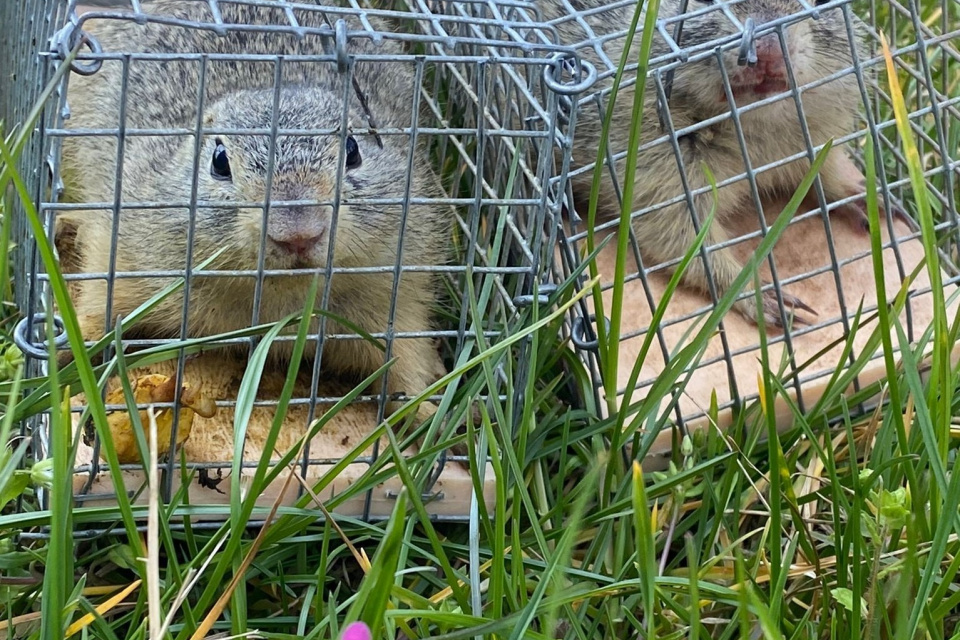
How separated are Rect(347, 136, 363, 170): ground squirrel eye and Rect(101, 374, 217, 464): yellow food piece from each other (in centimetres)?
64

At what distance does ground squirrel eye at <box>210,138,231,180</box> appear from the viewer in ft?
7.72

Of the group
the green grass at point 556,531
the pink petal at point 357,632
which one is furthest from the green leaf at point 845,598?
the pink petal at point 357,632

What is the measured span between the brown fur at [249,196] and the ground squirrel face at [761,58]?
34.0 inches

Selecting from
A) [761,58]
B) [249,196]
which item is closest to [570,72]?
[249,196]

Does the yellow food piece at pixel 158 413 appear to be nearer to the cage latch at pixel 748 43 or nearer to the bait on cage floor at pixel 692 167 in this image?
the bait on cage floor at pixel 692 167

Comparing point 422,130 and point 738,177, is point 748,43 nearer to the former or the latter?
point 738,177

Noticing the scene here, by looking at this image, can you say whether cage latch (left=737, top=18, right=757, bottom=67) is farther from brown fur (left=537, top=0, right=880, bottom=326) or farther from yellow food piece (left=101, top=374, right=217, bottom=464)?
yellow food piece (left=101, top=374, right=217, bottom=464)

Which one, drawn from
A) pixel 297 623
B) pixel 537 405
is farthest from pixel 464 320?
pixel 297 623

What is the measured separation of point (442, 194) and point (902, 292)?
1.36 metres

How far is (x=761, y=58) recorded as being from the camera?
2.84 m

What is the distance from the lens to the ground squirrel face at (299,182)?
2150 mm

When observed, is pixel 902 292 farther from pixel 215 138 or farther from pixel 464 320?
pixel 215 138

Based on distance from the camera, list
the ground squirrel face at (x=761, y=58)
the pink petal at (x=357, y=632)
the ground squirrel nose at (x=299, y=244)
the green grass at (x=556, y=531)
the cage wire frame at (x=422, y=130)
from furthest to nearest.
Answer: the ground squirrel face at (x=761, y=58)
the ground squirrel nose at (x=299, y=244)
the cage wire frame at (x=422, y=130)
the green grass at (x=556, y=531)
the pink petal at (x=357, y=632)

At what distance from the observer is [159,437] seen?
2.22m
